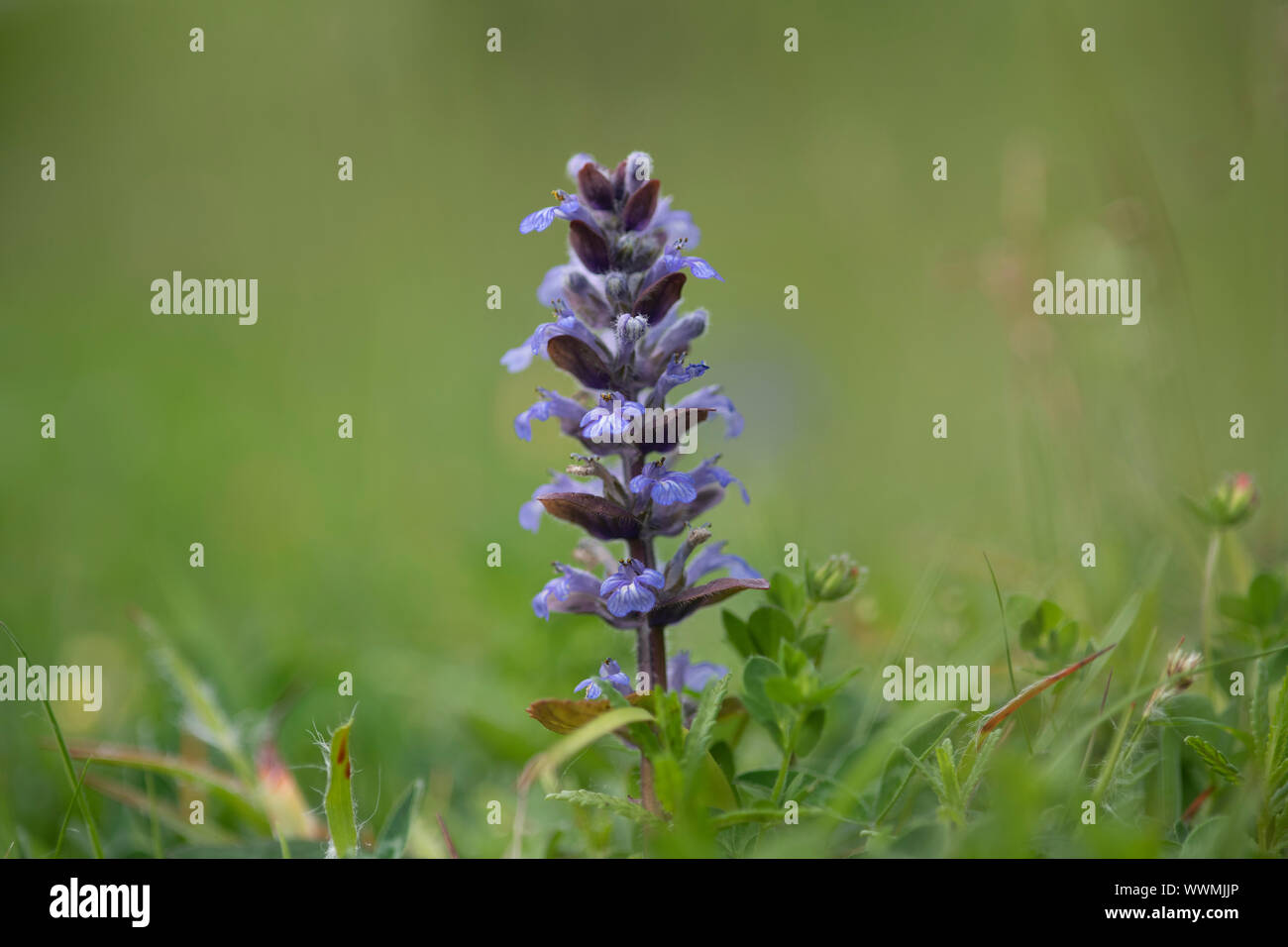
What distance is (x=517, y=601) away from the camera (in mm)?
4219

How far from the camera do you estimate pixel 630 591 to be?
2191 millimetres

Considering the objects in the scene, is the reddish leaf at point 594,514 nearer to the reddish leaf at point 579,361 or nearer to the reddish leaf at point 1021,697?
the reddish leaf at point 579,361

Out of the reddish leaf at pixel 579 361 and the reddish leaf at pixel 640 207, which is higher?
the reddish leaf at pixel 640 207

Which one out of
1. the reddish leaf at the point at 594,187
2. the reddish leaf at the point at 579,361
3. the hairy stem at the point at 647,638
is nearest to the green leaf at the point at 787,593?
the hairy stem at the point at 647,638

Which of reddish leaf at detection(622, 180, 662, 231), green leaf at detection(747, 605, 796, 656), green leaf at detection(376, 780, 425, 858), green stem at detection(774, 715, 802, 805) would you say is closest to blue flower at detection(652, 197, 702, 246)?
reddish leaf at detection(622, 180, 662, 231)

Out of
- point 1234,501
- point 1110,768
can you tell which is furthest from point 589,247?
point 1234,501

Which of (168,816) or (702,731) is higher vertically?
(702,731)

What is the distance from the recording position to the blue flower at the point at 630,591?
2.17 metres

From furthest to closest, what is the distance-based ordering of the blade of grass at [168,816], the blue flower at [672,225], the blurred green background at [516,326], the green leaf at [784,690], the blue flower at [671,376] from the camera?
the blurred green background at [516,326] < the blade of grass at [168,816] < the blue flower at [672,225] < the blue flower at [671,376] < the green leaf at [784,690]

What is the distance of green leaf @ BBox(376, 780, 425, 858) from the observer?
2166 mm

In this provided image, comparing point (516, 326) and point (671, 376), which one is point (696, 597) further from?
point (516, 326)

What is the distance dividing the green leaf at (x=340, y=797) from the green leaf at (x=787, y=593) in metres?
1.10

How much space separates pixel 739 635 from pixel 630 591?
0.47 metres

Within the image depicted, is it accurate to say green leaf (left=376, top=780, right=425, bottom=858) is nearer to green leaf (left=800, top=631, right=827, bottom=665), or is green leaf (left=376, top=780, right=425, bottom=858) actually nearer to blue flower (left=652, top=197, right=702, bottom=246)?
green leaf (left=800, top=631, right=827, bottom=665)
